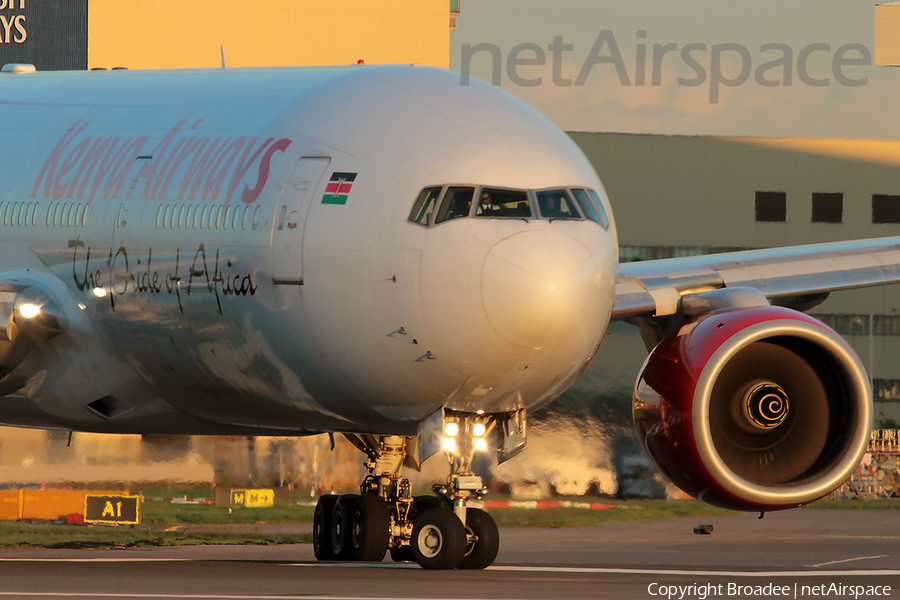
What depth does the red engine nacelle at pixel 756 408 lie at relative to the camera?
15.8m

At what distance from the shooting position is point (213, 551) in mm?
22438

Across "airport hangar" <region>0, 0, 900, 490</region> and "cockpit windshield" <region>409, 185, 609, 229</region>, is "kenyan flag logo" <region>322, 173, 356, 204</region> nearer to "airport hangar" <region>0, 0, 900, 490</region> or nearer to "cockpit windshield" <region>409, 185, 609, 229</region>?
"cockpit windshield" <region>409, 185, 609, 229</region>

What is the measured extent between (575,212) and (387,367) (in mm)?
2028

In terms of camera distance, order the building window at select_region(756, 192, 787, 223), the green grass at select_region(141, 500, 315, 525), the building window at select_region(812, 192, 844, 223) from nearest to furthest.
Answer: the green grass at select_region(141, 500, 315, 525) → the building window at select_region(756, 192, 787, 223) → the building window at select_region(812, 192, 844, 223)

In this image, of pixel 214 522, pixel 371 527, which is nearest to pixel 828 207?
pixel 214 522

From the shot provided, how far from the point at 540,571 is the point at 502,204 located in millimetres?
4345

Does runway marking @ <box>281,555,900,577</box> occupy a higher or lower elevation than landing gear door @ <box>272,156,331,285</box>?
lower

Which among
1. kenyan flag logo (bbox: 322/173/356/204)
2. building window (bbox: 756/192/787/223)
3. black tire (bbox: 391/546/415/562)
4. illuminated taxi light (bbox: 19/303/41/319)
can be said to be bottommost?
black tire (bbox: 391/546/415/562)

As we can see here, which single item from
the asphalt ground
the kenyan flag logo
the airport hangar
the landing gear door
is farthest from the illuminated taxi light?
the airport hangar

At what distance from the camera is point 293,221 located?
48.3 feet

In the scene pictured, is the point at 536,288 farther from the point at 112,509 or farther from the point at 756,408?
the point at 112,509

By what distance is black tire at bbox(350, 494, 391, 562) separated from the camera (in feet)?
60.0

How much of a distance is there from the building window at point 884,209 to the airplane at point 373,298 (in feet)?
119

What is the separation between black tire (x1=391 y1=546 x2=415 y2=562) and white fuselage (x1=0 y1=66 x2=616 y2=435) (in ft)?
5.64
